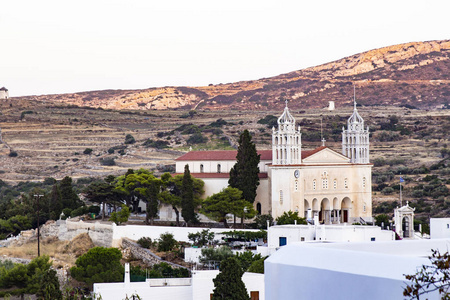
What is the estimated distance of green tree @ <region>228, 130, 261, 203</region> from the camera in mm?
60125


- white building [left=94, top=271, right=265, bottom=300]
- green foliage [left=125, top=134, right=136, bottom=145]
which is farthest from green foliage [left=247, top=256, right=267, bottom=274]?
green foliage [left=125, top=134, right=136, bottom=145]

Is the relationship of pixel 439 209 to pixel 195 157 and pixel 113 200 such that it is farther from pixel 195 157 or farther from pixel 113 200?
pixel 113 200

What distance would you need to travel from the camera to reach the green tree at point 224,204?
191ft

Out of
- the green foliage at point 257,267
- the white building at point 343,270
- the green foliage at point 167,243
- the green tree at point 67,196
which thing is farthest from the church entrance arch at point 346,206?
the white building at point 343,270

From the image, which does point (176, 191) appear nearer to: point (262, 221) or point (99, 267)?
point (262, 221)

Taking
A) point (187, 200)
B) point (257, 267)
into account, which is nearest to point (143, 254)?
point (187, 200)

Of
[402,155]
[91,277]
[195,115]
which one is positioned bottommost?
[91,277]

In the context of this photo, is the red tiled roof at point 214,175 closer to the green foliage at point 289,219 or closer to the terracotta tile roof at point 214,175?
the terracotta tile roof at point 214,175

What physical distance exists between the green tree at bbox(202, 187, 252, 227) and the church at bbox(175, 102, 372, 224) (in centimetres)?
260

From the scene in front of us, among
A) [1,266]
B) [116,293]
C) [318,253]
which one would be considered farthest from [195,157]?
[318,253]

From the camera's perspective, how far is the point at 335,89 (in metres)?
158

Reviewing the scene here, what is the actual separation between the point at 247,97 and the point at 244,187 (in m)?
107

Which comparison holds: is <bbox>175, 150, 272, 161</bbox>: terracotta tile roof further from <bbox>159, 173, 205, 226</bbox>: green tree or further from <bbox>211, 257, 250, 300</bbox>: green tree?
<bbox>211, 257, 250, 300</bbox>: green tree

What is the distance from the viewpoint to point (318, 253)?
581 inches
